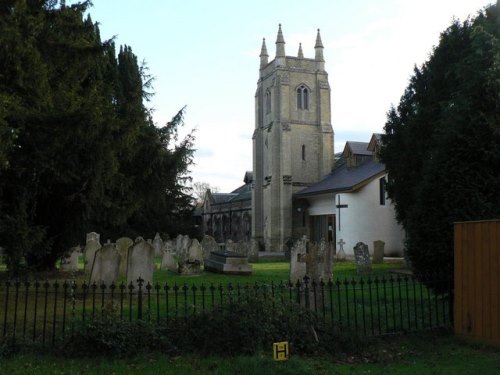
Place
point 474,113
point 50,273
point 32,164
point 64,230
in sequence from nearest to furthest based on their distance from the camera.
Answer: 1. point 474,113
2. point 32,164
3. point 64,230
4. point 50,273

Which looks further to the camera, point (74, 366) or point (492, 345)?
point (492, 345)

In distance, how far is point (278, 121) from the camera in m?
47.5

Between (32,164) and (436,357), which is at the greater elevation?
(32,164)

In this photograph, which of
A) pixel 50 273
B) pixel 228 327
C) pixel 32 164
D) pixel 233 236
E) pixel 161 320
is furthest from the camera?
pixel 233 236

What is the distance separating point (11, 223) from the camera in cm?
1070

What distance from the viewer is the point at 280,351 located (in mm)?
6969

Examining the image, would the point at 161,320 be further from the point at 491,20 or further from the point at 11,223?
the point at 491,20

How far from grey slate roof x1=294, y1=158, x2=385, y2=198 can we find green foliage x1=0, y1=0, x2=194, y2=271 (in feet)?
74.9

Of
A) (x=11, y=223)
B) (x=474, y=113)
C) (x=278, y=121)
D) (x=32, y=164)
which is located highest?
(x=278, y=121)

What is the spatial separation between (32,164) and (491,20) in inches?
388

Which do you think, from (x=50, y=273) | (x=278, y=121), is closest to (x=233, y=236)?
(x=278, y=121)

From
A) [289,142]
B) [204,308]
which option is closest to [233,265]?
[204,308]

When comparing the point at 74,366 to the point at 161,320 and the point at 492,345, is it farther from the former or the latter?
the point at 492,345

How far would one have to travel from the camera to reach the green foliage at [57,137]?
1050 centimetres
